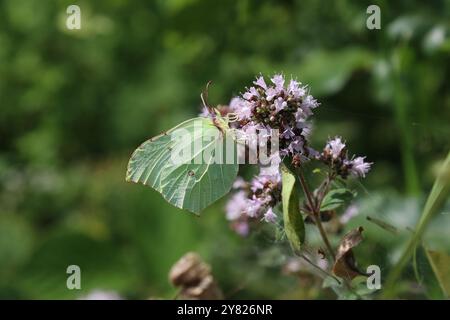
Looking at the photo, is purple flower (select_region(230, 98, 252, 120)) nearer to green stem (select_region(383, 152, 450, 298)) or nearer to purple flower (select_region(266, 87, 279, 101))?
purple flower (select_region(266, 87, 279, 101))

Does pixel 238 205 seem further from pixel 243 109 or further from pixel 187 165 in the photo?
pixel 243 109

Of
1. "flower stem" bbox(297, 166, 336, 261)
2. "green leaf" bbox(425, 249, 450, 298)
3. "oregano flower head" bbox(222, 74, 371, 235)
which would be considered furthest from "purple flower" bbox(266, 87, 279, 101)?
"green leaf" bbox(425, 249, 450, 298)

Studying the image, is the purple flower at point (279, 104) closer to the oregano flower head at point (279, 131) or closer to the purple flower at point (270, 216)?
the oregano flower head at point (279, 131)

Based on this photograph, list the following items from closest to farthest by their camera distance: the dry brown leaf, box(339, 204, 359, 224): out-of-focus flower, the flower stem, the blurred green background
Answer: the flower stem, box(339, 204, 359, 224): out-of-focus flower, the dry brown leaf, the blurred green background

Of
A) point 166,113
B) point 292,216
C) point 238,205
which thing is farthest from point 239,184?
point 166,113

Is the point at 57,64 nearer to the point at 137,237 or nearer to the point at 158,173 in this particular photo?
the point at 137,237

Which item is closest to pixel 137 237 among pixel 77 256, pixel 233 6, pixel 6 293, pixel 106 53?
pixel 77 256
